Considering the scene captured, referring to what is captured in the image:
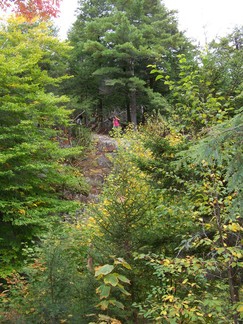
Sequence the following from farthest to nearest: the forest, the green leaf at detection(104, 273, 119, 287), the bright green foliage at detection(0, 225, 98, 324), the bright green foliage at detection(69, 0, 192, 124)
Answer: the bright green foliage at detection(69, 0, 192, 124)
the bright green foliage at detection(0, 225, 98, 324)
the forest
the green leaf at detection(104, 273, 119, 287)

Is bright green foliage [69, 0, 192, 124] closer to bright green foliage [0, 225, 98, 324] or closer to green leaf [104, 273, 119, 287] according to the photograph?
bright green foliage [0, 225, 98, 324]

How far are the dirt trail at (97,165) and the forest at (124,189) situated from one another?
6cm

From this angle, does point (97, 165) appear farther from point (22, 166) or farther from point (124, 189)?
point (124, 189)

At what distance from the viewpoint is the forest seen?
2.77 meters

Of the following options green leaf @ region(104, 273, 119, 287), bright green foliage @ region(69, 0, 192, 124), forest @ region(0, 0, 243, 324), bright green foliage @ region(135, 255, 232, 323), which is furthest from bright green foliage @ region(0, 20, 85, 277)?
bright green foliage @ region(69, 0, 192, 124)

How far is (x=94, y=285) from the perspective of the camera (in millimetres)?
3236

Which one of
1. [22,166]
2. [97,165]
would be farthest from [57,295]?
[97,165]

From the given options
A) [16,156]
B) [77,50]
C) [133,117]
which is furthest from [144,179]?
[77,50]

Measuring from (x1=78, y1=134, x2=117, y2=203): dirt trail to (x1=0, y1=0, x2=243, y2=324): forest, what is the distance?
0.06m

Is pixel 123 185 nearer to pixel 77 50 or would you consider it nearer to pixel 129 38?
pixel 129 38

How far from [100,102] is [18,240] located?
1232 centimetres

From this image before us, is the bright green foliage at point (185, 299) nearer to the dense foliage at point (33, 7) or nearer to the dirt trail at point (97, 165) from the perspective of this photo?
the dense foliage at point (33, 7)

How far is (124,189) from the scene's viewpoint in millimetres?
3582

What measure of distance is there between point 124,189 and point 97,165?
8840mm
